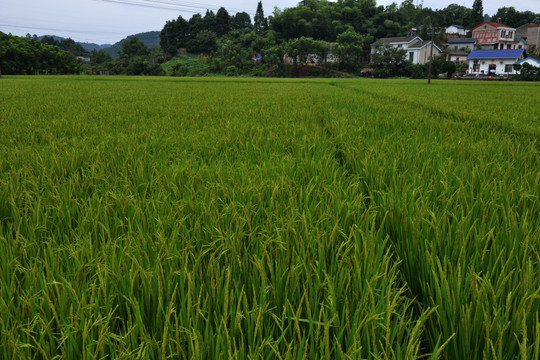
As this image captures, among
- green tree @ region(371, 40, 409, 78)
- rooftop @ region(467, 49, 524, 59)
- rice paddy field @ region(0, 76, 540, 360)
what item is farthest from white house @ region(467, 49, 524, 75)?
rice paddy field @ region(0, 76, 540, 360)

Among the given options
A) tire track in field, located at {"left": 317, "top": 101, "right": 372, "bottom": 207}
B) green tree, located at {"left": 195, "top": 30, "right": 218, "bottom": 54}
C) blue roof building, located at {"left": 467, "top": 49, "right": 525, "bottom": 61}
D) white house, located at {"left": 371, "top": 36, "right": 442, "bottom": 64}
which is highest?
green tree, located at {"left": 195, "top": 30, "right": 218, "bottom": 54}

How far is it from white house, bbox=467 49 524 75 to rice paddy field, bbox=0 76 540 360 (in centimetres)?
5181

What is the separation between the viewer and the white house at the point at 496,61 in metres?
44.8

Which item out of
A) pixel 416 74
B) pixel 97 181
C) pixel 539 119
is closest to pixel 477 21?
pixel 416 74

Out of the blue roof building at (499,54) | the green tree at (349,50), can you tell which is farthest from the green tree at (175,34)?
the blue roof building at (499,54)

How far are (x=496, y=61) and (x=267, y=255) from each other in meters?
56.2

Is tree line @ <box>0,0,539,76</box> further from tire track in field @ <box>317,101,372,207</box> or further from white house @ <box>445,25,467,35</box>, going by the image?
tire track in field @ <box>317,101,372,207</box>

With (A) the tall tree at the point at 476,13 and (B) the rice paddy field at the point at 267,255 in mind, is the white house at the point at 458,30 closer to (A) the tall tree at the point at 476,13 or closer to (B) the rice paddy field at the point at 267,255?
(A) the tall tree at the point at 476,13

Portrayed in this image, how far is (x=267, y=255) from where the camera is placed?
785mm

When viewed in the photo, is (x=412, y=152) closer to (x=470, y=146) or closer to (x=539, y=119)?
(x=470, y=146)

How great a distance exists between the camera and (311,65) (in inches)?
1954

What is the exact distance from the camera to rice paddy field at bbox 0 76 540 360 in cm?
58

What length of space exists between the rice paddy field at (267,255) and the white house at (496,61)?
51811 millimetres

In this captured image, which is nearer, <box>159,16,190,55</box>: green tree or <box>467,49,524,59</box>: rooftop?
<box>467,49,524,59</box>: rooftop
